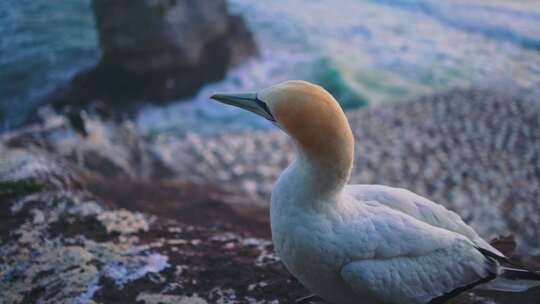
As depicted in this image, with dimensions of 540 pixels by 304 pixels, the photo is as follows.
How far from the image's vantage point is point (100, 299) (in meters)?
3.35

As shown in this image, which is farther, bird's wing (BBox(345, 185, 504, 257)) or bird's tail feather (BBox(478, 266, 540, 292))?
bird's wing (BBox(345, 185, 504, 257))

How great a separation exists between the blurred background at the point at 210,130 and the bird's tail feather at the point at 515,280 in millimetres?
323

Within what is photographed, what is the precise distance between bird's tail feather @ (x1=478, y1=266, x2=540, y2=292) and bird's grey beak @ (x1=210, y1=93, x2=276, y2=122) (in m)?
1.62

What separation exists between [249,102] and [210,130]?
293 inches

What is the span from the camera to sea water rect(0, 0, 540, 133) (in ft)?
32.9

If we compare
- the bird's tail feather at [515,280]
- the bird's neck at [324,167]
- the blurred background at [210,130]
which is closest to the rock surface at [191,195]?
the blurred background at [210,130]

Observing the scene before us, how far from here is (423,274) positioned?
267 cm

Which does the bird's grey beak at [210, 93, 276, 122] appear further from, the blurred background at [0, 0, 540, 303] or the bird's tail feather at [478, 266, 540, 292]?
the bird's tail feather at [478, 266, 540, 292]

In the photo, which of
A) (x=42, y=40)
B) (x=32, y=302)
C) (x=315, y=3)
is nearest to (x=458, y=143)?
(x=32, y=302)

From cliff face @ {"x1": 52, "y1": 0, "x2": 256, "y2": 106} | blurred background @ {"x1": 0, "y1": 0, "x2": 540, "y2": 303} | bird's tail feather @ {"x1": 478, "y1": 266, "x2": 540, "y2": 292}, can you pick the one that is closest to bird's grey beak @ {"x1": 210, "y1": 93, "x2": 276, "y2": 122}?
blurred background @ {"x1": 0, "y1": 0, "x2": 540, "y2": 303}

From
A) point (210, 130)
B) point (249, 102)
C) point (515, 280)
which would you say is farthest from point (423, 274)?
point (210, 130)

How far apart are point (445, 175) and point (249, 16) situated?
9.58 meters

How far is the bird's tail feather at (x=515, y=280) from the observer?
2943 mm

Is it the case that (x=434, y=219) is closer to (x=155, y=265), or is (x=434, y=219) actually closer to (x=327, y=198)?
(x=327, y=198)
